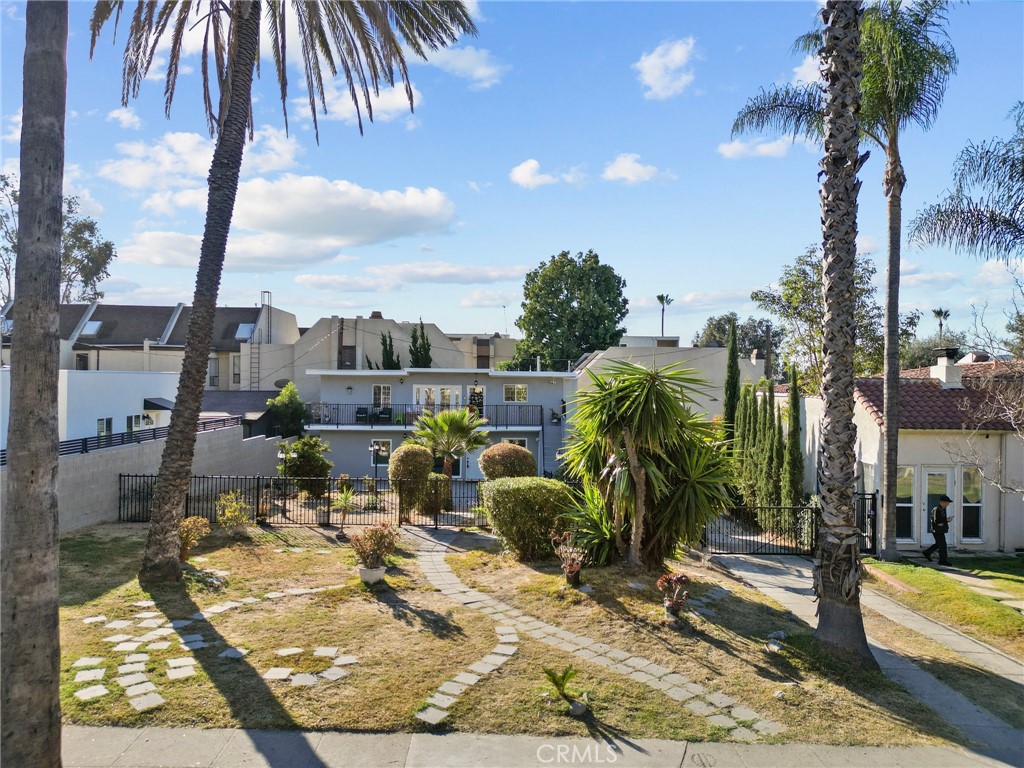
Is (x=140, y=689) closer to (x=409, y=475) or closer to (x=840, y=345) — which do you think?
(x=840, y=345)

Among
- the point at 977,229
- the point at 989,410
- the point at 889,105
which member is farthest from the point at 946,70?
the point at 989,410

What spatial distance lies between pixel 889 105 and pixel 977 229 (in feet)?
10.8

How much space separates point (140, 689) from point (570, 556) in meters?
5.94

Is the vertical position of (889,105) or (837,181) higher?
(889,105)

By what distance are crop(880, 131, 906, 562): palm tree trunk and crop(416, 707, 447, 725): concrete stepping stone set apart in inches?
467

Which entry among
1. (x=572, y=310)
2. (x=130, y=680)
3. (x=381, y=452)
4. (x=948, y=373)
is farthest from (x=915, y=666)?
(x=572, y=310)

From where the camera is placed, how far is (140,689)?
6535 millimetres

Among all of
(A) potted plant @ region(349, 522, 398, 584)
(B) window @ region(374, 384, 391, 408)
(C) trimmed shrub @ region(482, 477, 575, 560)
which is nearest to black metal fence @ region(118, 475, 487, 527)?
(C) trimmed shrub @ region(482, 477, 575, 560)

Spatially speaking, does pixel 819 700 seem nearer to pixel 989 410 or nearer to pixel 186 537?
pixel 186 537

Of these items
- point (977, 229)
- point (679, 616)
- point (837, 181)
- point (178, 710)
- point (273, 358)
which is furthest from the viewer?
point (273, 358)

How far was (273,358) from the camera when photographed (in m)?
36.7

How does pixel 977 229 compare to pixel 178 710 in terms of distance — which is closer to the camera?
pixel 178 710

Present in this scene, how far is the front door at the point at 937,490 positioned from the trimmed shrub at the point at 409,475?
Answer: 12.0 metres

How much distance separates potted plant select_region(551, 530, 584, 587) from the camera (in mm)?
10016
